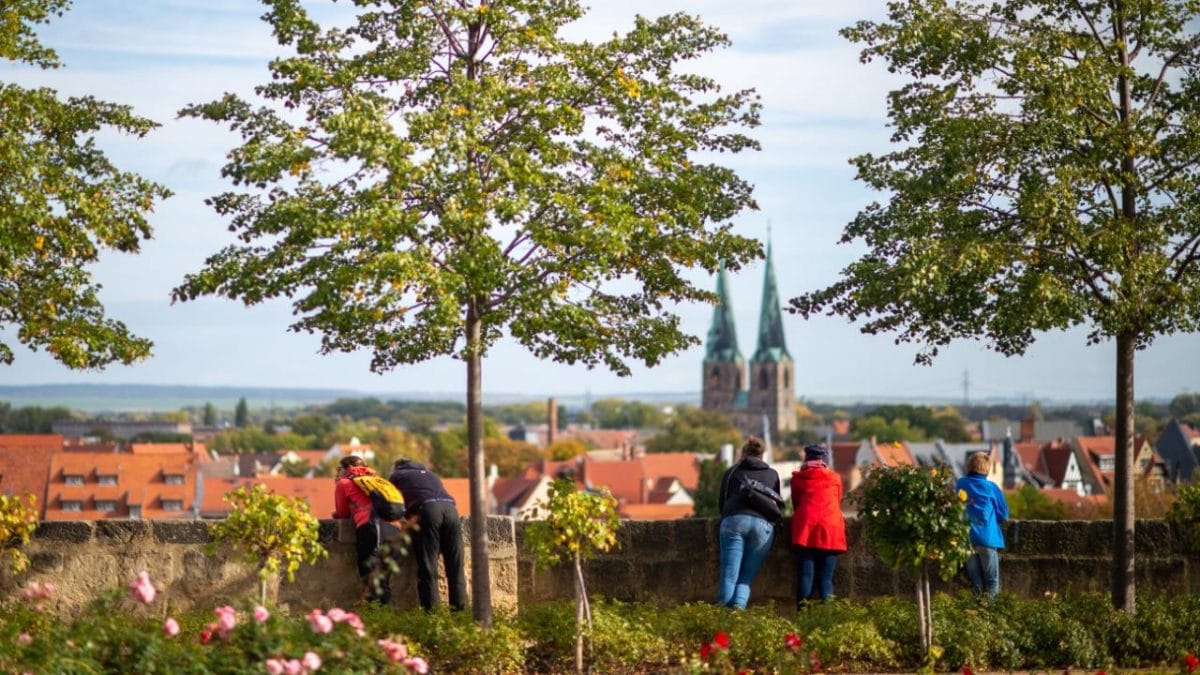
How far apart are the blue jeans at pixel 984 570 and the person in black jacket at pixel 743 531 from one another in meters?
1.54

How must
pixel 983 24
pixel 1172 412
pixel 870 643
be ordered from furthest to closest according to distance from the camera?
pixel 1172 412, pixel 983 24, pixel 870 643

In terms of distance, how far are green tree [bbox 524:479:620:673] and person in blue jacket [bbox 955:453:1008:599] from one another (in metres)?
3.14

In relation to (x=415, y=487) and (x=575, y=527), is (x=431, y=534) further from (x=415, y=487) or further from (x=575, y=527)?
(x=575, y=527)

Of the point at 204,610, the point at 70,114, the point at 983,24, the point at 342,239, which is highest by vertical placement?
the point at 983,24

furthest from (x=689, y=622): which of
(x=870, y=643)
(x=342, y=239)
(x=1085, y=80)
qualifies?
(x=1085, y=80)

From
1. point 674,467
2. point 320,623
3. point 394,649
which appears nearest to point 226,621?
point 320,623

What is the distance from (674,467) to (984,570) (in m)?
134

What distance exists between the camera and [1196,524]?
40.3ft

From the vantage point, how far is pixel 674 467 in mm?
146125

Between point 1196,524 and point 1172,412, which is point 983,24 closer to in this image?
point 1196,524

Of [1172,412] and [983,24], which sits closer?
[983,24]

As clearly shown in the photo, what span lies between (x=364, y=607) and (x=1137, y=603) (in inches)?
218

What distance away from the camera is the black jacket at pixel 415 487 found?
39.4ft

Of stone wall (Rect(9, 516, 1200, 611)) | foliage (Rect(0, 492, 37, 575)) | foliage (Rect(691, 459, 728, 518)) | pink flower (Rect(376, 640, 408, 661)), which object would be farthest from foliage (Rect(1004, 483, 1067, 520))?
pink flower (Rect(376, 640, 408, 661))
